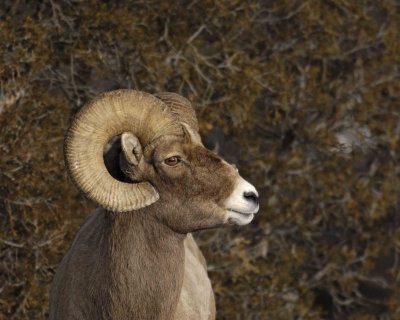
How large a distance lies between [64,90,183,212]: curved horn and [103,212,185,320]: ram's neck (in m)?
0.22

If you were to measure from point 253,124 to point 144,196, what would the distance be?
8.88 meters

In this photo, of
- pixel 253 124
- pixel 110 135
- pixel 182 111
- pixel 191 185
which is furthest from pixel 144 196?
pixel 253 124

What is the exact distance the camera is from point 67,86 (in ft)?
40.5

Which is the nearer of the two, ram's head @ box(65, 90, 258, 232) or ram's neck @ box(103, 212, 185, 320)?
ram's head @ box(65, 90, 258, 232)

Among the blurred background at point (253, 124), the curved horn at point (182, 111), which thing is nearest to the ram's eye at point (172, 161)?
the curved horn at point (182, 111)

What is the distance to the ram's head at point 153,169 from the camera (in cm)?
613

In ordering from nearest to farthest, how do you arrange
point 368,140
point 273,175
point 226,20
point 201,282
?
1. point 201,282
2. point 226,20
3. point 273,175
4. point 368,140

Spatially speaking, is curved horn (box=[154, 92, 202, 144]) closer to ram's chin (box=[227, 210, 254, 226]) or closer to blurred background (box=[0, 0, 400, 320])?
ram's chin (box=[227, 210, 254, 226])

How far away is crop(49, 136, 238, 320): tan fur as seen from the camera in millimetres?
6285

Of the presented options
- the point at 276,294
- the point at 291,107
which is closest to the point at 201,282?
the point at 276,294

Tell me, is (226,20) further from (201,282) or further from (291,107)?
(201,282)

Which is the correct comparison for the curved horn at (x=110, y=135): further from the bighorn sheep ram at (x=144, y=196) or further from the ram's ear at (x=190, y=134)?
the ram's ear at (x=190, y=134)

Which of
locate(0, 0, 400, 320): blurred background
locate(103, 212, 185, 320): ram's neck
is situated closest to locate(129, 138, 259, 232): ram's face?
locate(103, 212, 185, 320): ram's neck

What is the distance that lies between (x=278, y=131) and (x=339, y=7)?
2.12 meters
